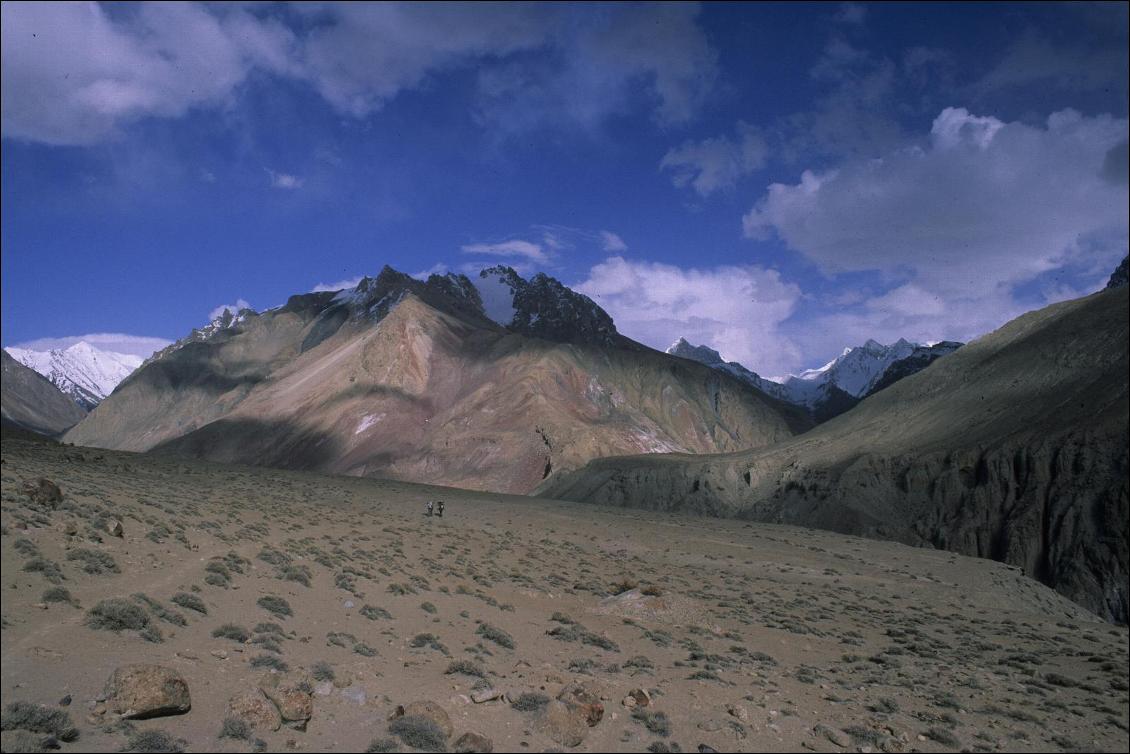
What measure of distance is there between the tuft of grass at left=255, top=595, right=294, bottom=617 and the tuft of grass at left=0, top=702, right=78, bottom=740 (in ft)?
19.1

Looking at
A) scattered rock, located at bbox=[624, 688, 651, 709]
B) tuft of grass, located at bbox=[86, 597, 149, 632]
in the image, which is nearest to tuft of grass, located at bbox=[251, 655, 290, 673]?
tuft of grass, located at bbox=[86, 597, 149, 632]

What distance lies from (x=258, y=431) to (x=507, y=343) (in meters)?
56.1

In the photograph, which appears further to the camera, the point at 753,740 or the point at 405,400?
the point at 405,400

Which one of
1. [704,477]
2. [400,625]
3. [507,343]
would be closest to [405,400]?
[507,343]

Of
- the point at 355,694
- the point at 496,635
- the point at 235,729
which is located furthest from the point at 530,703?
the point at 496,635

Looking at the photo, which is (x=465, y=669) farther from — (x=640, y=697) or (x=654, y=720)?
(x=654, y=720)

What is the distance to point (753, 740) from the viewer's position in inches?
404

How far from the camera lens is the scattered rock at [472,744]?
8266 millimetres

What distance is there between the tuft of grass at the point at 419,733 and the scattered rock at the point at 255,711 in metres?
1.44

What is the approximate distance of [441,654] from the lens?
12641 mm

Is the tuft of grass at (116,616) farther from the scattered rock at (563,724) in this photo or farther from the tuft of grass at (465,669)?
the scattered rock at (563,724)

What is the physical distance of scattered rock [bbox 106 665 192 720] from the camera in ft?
23.0

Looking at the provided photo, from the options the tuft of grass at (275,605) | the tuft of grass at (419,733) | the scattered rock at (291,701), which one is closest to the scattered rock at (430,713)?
the tuft of grass at (419,733)

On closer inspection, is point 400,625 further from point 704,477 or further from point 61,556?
point 704,477
